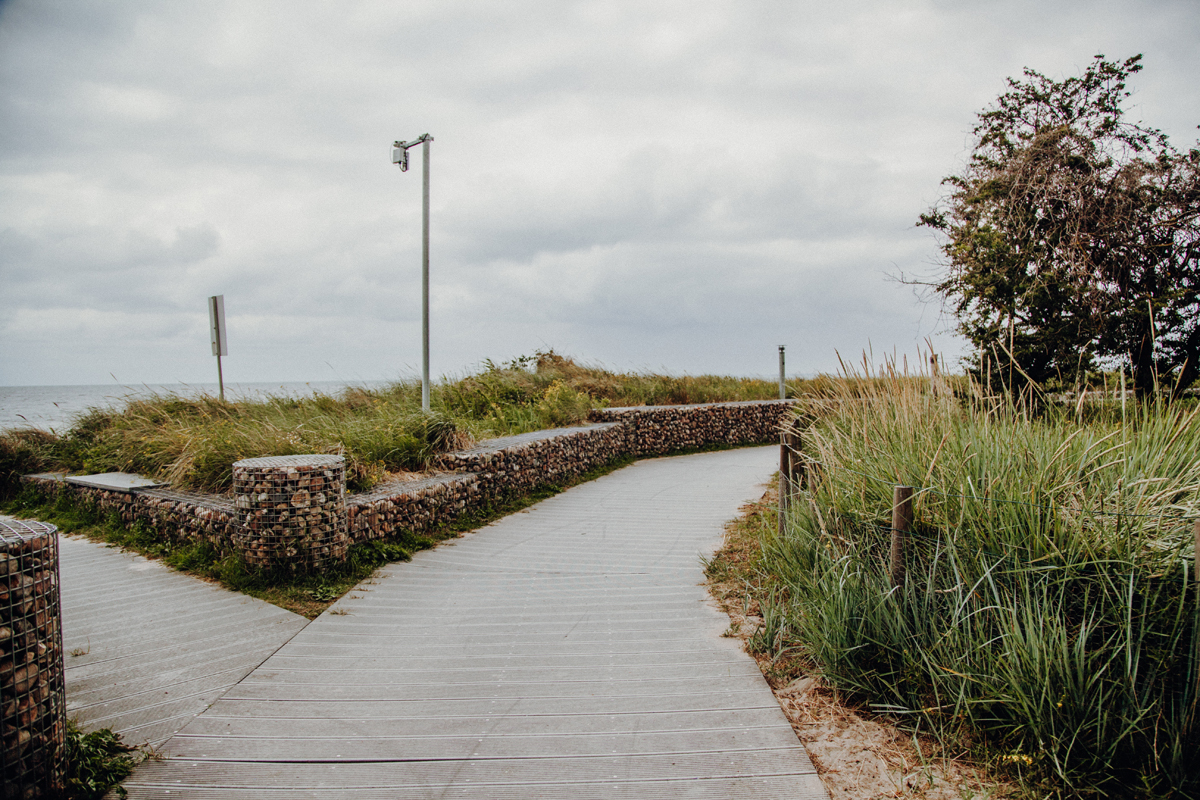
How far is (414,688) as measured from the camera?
337cm

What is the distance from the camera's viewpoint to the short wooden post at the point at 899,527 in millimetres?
3193

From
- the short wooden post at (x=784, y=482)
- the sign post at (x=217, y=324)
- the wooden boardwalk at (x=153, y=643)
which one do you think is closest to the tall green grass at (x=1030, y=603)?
the short wooden post at (x=784, y=482)

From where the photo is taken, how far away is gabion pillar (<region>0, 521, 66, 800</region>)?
2.17 m

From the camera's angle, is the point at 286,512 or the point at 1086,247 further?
the point at 1086,247

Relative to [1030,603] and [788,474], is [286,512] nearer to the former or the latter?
[788,474]

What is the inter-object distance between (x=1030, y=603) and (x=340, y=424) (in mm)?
7213

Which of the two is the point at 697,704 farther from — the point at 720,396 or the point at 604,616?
the point at 720,396

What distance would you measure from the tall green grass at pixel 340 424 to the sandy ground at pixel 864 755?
4.77m

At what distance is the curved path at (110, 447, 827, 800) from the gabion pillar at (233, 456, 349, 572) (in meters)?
0.54

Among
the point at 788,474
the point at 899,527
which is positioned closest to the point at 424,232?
the point at 788,474

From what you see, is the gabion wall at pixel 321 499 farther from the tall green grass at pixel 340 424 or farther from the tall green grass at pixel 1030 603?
the tall green grass at pixel 1030 603

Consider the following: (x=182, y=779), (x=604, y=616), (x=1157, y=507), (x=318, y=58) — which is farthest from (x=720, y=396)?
(x=182, y=779)

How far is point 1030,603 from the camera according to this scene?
2.79 meters

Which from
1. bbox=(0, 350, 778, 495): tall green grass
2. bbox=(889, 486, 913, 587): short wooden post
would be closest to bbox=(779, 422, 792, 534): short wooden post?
bbox=(889, 486, 913, 587): short wooden post
